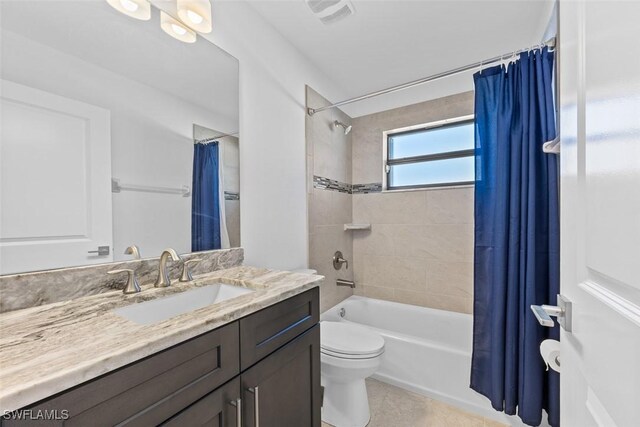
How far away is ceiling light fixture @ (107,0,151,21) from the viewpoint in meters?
1.03

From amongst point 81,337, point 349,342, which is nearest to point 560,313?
point 81,337

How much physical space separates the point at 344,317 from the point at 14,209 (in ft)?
7.41

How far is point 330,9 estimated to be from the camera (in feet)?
5.01

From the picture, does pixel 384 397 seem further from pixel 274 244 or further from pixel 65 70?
pixel 65 70

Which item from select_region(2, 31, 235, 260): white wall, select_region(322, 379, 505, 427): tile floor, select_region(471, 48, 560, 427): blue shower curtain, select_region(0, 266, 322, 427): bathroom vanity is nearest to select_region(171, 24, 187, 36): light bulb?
select_region(2, 31, 235, 260): white wall

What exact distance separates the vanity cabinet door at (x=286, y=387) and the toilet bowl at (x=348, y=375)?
0.42 metres

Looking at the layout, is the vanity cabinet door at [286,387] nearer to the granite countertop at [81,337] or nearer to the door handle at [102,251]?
the granite countertop at [81,337]

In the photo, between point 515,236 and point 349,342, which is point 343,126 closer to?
point 515,236

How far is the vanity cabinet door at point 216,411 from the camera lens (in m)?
0.63

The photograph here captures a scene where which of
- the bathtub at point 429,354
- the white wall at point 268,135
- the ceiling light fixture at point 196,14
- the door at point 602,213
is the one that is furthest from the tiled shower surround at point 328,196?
the door at point 602,213

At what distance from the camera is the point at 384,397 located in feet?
5.90

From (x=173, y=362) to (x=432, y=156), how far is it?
2.47 meters

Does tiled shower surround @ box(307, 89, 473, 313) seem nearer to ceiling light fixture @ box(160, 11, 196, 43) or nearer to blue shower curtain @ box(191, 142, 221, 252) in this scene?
blue shower curtain @ box(191, 142, 221, 252)

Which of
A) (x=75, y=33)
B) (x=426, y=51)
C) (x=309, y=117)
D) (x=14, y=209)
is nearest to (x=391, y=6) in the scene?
(x=426, y=51)
